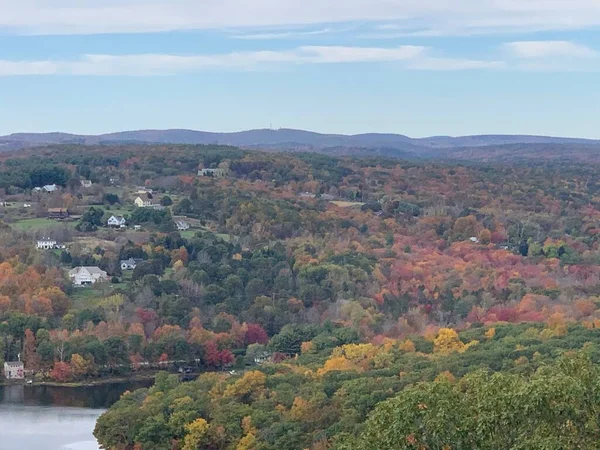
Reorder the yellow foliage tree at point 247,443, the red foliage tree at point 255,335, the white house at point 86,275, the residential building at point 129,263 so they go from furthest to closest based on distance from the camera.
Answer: the residential building at point 129,263
the white house at point 86,275
the red foliage tree at point 255,335
the yellow foliage tree at point 247,443

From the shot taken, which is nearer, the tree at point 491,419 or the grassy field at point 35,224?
the tree at point 491,419

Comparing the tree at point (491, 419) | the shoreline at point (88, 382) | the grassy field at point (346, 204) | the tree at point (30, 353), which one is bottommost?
the shoreline at point (88, 382)

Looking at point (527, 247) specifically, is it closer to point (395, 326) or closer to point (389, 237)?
point (389, 237)

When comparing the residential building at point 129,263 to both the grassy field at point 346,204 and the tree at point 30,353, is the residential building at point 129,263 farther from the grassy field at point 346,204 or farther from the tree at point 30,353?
the grassy field at point 346,204

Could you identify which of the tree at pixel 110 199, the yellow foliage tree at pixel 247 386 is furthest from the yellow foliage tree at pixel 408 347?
the tree at pixel 110 199

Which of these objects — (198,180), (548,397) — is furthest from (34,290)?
(548,397)

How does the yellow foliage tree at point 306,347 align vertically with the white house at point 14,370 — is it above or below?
above

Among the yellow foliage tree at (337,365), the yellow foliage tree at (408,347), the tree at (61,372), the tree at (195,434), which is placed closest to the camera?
the tree at (195,434)
